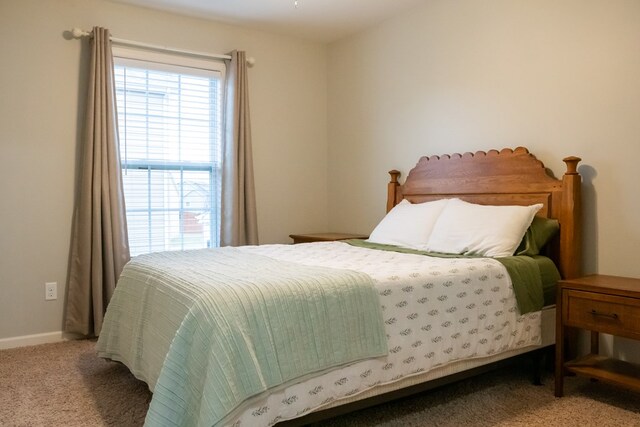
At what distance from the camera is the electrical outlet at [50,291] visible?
3295 millimetres

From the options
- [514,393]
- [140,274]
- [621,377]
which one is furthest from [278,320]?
[621,377]

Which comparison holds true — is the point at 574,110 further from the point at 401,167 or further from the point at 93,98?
the point at 93,98

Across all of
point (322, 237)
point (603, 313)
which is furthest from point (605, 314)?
point (322, 237)

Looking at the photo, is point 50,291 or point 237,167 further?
point 237,167

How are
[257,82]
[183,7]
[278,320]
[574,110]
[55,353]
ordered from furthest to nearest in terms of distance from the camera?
[257,82] < [183,7] < [55,353] < [574,110] < [278,320]

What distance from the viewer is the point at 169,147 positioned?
374 centimetres

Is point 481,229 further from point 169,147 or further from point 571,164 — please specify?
point 169,147

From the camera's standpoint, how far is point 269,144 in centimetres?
424

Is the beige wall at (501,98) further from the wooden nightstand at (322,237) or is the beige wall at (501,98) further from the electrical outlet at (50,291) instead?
the electrical outlet at (50,291)

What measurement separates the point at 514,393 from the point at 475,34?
7.38 ft

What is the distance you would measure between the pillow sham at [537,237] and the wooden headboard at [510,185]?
5cm

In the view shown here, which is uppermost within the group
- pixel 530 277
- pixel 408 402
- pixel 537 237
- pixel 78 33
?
pixel 78 33

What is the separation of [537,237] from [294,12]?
8.11 ft

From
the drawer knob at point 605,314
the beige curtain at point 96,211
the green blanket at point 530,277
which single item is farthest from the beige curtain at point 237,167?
the drawer knob at point 605,314
